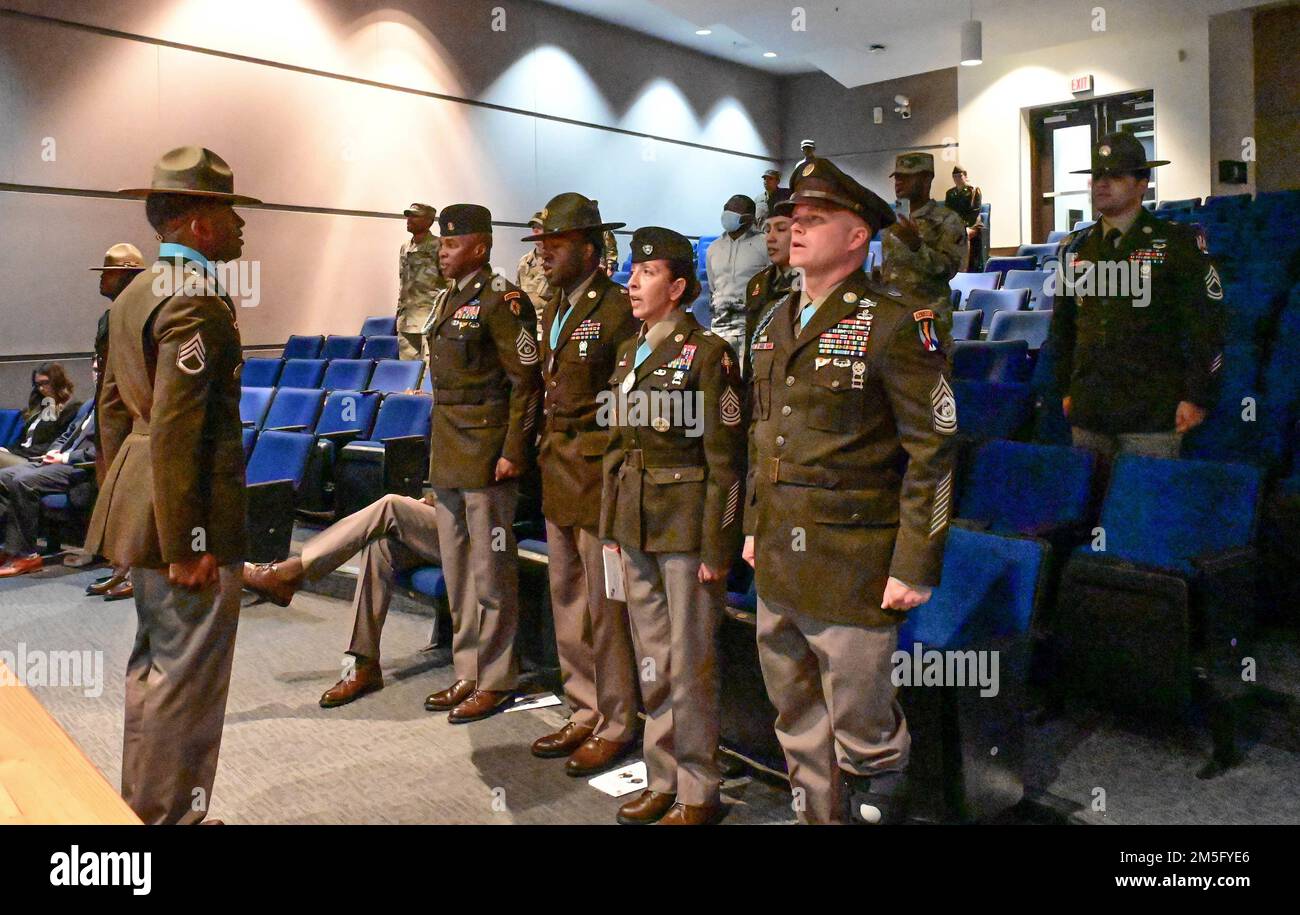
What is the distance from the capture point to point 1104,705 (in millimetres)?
2660

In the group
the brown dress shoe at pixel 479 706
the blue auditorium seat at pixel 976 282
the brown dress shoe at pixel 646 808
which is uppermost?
the blue auditorium seat at pixel 976 282

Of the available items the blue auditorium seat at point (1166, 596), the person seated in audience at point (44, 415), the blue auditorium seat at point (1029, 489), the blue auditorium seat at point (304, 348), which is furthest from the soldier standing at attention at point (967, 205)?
the person seated in audience at point (44, 415)

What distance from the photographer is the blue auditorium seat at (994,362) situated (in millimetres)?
4469

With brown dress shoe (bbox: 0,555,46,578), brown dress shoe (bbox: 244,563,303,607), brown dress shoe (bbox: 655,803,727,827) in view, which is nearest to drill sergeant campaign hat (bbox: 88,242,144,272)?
brown dress shoe (bbox: 0,555,46,578)

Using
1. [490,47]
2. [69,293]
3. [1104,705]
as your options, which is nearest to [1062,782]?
[1104,705]

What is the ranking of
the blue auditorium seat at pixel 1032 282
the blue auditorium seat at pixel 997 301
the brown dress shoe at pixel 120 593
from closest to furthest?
the brown dress shoe at pixel 120 593 → the blue auditorium seat at pixel 997 301 → the blue auditorium seat at pixel 1032 282

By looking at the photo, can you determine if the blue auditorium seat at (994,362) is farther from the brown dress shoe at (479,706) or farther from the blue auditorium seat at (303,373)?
the blue auditorium seat at (303,373)

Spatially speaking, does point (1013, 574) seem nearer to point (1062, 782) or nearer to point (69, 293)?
point (1062, 782)

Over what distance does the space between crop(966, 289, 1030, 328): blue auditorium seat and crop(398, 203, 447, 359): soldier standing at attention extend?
376 centimetres

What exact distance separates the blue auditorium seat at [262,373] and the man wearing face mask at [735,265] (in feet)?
13.2

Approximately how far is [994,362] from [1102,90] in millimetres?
7985

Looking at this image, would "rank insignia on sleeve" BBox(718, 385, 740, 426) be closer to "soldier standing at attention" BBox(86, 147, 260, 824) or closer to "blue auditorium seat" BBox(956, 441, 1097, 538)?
"blue auditorium seat" BBox(956, 441, 1097, 538)

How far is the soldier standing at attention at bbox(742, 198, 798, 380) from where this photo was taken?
317 cm

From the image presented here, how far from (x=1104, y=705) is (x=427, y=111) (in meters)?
8.86
